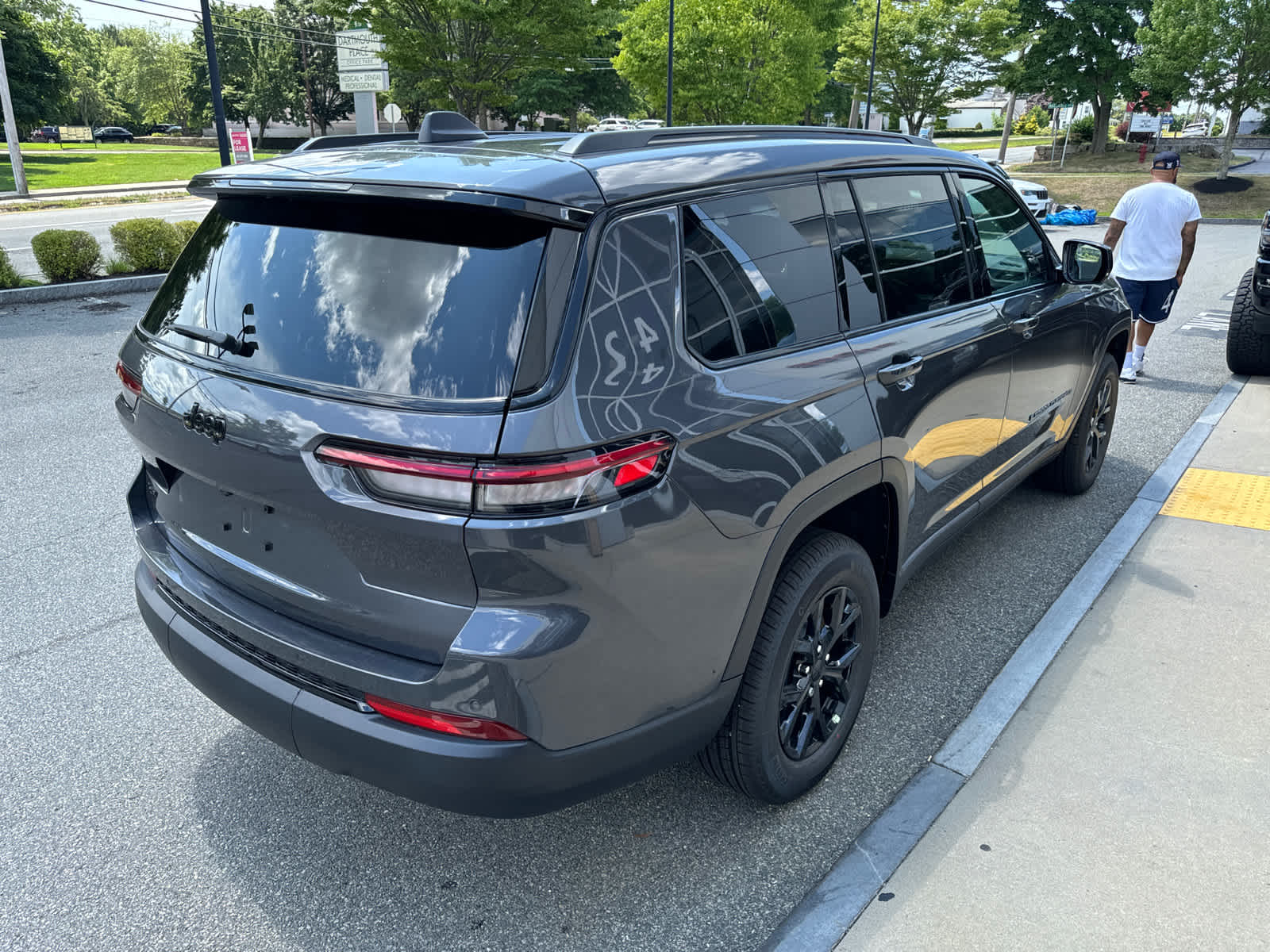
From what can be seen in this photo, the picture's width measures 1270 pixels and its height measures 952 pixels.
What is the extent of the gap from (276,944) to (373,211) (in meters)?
1.78

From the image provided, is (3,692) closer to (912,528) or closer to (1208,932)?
(912,528)

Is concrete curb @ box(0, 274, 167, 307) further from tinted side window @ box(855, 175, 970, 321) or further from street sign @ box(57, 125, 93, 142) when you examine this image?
street sign @ box(57, 125, 93, 142)

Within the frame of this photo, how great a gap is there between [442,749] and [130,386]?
1.44 metres

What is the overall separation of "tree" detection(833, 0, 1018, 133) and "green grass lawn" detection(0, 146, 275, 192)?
2478 cm

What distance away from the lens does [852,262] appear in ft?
9.45

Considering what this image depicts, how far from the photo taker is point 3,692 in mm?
3324

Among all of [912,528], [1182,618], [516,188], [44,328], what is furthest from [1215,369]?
[44,328]

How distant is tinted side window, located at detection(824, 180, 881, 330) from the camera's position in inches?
111

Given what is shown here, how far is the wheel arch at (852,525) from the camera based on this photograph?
2363 millimetres

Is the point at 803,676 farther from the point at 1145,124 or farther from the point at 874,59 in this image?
the point at 1145,124

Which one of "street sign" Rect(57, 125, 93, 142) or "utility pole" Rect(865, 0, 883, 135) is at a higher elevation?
"utility pole" Rect(865, 0, 883, 135)

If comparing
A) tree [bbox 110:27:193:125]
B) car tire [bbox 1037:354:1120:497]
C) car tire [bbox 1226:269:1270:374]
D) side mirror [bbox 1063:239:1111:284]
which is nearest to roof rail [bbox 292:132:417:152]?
side mirror [bbox 1063:239:1111:284]

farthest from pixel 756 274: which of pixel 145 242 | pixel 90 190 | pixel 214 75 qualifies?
pixel 90 190

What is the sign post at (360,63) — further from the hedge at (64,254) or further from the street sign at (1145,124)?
the street sign at (1145,124)
